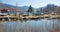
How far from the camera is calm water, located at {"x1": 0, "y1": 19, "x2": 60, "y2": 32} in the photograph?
51.5 inches

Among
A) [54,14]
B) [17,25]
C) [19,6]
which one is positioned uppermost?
[19,6]

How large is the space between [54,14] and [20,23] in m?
0.46

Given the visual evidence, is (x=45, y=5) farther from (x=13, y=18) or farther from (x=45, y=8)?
(x=13, y=18)

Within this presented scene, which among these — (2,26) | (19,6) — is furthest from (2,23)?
(19,6)

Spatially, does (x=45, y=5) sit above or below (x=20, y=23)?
above

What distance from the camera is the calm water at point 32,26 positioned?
1.31m

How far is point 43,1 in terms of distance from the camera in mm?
1435

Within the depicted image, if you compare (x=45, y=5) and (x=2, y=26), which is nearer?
(x=2, y=26)

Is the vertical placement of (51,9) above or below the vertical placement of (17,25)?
above

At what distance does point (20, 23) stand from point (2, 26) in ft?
0.72

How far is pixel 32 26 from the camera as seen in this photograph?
4.47 feet

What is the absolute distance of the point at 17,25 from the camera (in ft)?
4.40

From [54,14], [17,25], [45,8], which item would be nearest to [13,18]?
[17,25]

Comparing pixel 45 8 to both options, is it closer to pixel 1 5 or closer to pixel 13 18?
pixel 13 18
